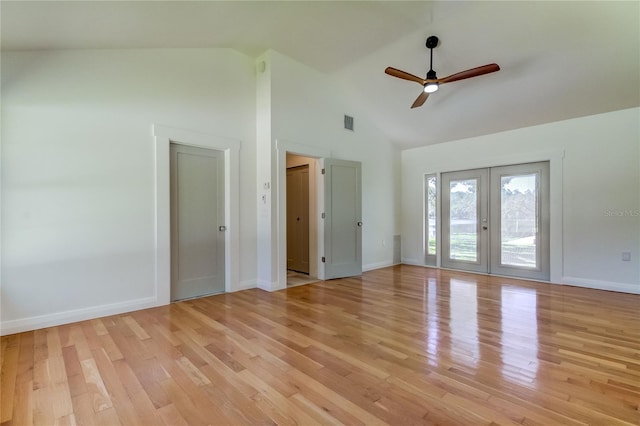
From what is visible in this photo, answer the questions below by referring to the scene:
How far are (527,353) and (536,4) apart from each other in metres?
3.51

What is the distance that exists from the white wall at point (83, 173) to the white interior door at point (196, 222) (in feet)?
1.10

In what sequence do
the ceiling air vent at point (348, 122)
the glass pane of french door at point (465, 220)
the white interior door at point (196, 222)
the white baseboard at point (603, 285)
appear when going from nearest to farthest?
the white interior door at point (196, 222) < the white baseboard at point (603, 285) < the ceiling air vent at point (348, 122) < the glass pane of french door at point (465, 220)

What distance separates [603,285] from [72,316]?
22.8 ft


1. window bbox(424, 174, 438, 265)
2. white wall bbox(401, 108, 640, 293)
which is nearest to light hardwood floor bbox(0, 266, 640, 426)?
white wall bbox(401, 108, 640, 293)

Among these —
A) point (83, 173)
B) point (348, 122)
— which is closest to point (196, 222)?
point (83, 173)

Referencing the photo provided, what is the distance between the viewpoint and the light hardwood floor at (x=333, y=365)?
170 centimetres

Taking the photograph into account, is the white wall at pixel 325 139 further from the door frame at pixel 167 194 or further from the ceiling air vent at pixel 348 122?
the door frame at pixel 167 194

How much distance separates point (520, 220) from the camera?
525cm

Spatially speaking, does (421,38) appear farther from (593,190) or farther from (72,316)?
(72,316)

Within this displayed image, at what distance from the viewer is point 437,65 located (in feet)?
14.0

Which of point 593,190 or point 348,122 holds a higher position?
point 348,122

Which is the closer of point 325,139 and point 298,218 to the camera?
point 325,139

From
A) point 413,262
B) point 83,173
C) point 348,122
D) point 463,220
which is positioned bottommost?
point 413,262

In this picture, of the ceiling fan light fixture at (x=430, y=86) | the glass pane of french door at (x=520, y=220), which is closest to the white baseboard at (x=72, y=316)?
the ceiling fan light fixture at (x=430, y=86)
